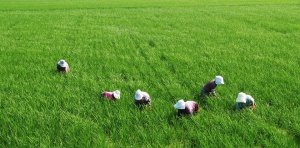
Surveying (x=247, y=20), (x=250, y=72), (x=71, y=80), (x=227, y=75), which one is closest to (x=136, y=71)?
(x=71, y=80)

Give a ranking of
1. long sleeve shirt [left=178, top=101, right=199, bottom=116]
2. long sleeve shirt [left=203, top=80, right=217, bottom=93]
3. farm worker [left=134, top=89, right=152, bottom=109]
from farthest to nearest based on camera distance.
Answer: long sleeve shirt [left=203, top=80, right=217, bottom=93], farm worker [left=134, top=89, right=152, bottom=109], long sleeve shirt [left=178, top=101, right=199, bottom=116]

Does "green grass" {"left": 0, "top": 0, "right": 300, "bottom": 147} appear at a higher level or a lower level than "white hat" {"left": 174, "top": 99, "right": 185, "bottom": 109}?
lower

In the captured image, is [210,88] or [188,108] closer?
[188,108]

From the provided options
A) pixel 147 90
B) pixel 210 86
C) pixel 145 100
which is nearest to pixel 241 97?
pixel 210 86

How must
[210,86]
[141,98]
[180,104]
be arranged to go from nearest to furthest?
1. [180,104]
2. [141,98]
3. [210,86]

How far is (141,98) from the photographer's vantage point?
3035mm

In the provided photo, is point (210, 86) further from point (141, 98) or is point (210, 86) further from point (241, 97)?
point (141, 98)

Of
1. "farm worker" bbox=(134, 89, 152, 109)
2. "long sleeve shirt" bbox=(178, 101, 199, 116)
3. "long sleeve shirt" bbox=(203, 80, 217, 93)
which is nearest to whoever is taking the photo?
"long sleeve shirt" bbox=(178, 101, 199, 116)

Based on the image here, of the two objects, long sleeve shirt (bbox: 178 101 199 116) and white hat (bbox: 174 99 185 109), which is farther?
long sleeve shirt (bbox: 178 101 199 116)

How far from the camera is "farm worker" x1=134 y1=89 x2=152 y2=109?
9.82 feet

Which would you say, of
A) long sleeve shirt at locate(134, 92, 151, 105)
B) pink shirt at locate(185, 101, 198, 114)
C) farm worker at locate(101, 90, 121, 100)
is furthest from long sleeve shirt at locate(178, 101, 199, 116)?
farm worker at locate(101, 90, 121, 100)

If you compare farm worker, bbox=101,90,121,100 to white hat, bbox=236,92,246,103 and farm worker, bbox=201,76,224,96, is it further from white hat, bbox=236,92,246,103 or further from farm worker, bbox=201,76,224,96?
white hat, bbox=236,92,246,103

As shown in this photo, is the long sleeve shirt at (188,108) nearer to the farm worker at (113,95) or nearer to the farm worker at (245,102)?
the farm worker at (245,102)

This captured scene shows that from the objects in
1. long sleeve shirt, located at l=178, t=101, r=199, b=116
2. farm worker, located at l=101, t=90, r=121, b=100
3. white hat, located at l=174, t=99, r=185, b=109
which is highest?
white hat, located at l=174, t=99, r=185, b=109
